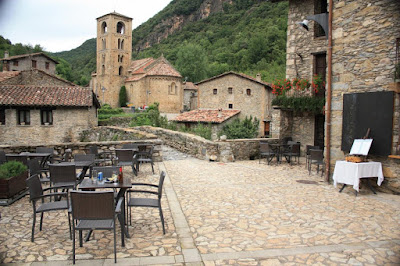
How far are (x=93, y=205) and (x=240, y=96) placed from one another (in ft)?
86.3

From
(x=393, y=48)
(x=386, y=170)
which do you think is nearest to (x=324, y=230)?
(x=386, y=170)

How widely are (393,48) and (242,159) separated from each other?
681 centimetres

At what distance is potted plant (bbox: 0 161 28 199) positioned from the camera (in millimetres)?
6066

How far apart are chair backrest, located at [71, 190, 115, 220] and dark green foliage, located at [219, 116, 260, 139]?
2188 cm

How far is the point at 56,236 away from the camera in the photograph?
15.3ft

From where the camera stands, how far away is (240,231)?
4.98 metres

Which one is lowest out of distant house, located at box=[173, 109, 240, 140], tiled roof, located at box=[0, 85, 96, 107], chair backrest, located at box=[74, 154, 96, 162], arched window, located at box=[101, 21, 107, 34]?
chair backrest, located at box=[74, 154, 96, 162]

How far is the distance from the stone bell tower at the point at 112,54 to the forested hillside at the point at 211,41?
11.2 metres

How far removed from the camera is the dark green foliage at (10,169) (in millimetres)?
6178

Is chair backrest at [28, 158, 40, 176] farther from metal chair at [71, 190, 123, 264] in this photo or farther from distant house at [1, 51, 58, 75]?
distant house at [1, 51, 58, 75]

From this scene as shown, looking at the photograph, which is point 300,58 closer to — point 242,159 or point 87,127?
point 242,159

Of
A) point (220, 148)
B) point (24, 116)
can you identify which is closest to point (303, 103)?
point (220, 148)

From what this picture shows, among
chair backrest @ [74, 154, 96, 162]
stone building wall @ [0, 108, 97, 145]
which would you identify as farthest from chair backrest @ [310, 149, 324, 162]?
stone building wall @ [0, 108, 97, 145]

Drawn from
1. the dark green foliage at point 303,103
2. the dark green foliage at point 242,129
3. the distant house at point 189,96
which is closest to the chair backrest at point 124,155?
the dark green foliage at point 303,103
